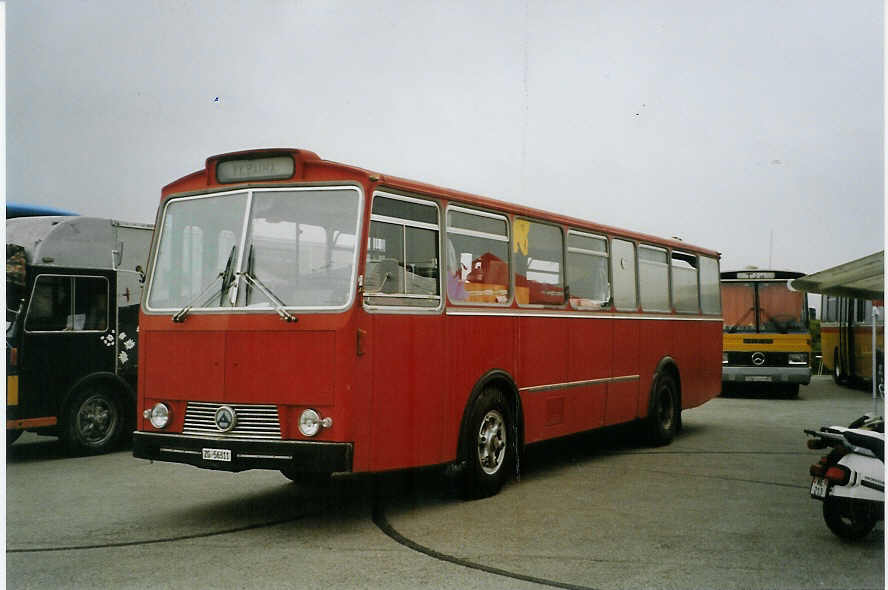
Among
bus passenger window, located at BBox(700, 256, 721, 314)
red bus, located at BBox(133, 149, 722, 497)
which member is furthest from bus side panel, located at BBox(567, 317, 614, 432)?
bus passenger window, located at BBox(700, 256, 721, 314)

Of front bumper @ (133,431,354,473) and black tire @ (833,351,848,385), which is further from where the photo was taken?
black tire @ (833,351,848,385)

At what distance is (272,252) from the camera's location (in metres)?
7.96

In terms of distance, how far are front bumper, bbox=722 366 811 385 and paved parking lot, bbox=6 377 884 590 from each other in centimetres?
1047

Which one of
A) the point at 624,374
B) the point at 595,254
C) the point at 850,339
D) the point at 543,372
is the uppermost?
the point at 595,254

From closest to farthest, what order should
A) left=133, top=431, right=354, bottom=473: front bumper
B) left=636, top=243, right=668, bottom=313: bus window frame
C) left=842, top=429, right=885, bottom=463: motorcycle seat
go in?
left=842, top=429, right=885, bottom=463: motorcycle seat
left=133, top=431, right=354, bottom=473: front bumper
left=636, top=243, right=668, bottom=313: bus window frame

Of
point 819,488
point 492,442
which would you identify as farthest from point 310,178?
point 819,488

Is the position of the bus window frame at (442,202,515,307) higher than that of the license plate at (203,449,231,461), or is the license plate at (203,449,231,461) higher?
the bus window frame at (442,202,515,307)

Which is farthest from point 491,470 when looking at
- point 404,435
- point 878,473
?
point 878,473

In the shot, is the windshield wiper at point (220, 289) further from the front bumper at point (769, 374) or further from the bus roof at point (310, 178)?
the front bumper at point (769, 374)

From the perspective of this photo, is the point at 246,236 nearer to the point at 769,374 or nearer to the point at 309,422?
the point at 309,422

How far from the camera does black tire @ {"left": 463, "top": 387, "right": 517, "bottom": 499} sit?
8898 millimetres

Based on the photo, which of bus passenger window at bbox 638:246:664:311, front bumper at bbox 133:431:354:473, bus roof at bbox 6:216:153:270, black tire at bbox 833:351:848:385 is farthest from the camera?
black tire at bbox 833:351:848:385

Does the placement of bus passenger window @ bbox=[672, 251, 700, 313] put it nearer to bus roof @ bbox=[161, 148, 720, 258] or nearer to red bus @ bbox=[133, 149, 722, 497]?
red bus @ bbox=[133, 149, 722, 497]

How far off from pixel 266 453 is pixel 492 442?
250 centimetres
